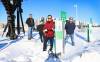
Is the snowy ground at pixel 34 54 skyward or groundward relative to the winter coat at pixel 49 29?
groundward

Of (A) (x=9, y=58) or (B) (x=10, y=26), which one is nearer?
(A) (x=9, y=58)

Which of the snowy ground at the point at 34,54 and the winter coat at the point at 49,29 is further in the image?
the winter coat at the point at 49,29

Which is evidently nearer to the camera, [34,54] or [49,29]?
[34,54]

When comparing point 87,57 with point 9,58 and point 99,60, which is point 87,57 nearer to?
point 99,60

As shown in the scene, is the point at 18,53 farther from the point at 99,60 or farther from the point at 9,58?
the point at 99,60

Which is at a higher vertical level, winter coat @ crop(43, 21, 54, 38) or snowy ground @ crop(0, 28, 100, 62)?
winter coat @ crop(43, 21, 54, 38)

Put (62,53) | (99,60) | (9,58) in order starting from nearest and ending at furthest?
(99,60) → (9,58) → (62,53)

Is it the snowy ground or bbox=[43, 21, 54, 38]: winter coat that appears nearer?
the snowy ground

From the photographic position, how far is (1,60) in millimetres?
16453

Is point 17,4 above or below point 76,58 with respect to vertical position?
above

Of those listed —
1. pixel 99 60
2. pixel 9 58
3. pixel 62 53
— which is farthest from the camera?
pixel 62 53

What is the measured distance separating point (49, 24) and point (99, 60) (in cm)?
453

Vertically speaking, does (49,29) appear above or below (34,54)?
above

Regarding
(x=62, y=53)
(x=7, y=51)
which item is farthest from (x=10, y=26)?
(x=62, y=53)
